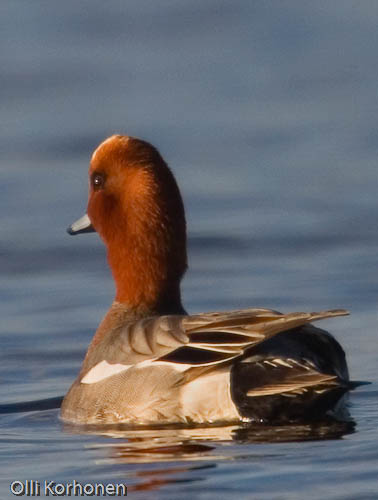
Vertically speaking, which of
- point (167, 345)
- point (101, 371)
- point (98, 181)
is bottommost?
point (101, 371)

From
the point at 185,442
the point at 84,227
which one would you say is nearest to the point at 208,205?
the point at 84,227

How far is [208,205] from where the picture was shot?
14.7 m

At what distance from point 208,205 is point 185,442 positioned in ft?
20.6

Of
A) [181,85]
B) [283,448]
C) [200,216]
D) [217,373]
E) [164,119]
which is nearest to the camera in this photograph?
[283,448]

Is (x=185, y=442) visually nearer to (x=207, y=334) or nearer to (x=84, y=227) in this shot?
(x=207, y=334)

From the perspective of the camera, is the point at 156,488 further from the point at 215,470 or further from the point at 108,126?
the point at 108,126

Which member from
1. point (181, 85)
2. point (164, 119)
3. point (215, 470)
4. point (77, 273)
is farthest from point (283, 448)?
point (181, 85)

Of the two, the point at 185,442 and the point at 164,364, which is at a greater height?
the point at 164,364

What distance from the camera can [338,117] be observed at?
671 inches

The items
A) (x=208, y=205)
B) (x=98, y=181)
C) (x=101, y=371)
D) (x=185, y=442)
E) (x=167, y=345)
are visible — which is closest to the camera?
(x=185, y=442)

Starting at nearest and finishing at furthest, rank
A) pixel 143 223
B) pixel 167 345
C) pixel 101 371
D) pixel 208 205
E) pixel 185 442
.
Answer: pixel 185 442, pixel 167 345, pixel 101 371, pixel 143 223, pixel 208 205

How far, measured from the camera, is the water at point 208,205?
8.18 metres

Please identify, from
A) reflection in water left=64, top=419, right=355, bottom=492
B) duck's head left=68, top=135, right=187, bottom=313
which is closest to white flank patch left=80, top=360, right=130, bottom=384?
reflection in water left=64, top=419, right=355, bottom=492

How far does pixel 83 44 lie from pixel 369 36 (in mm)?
3437
